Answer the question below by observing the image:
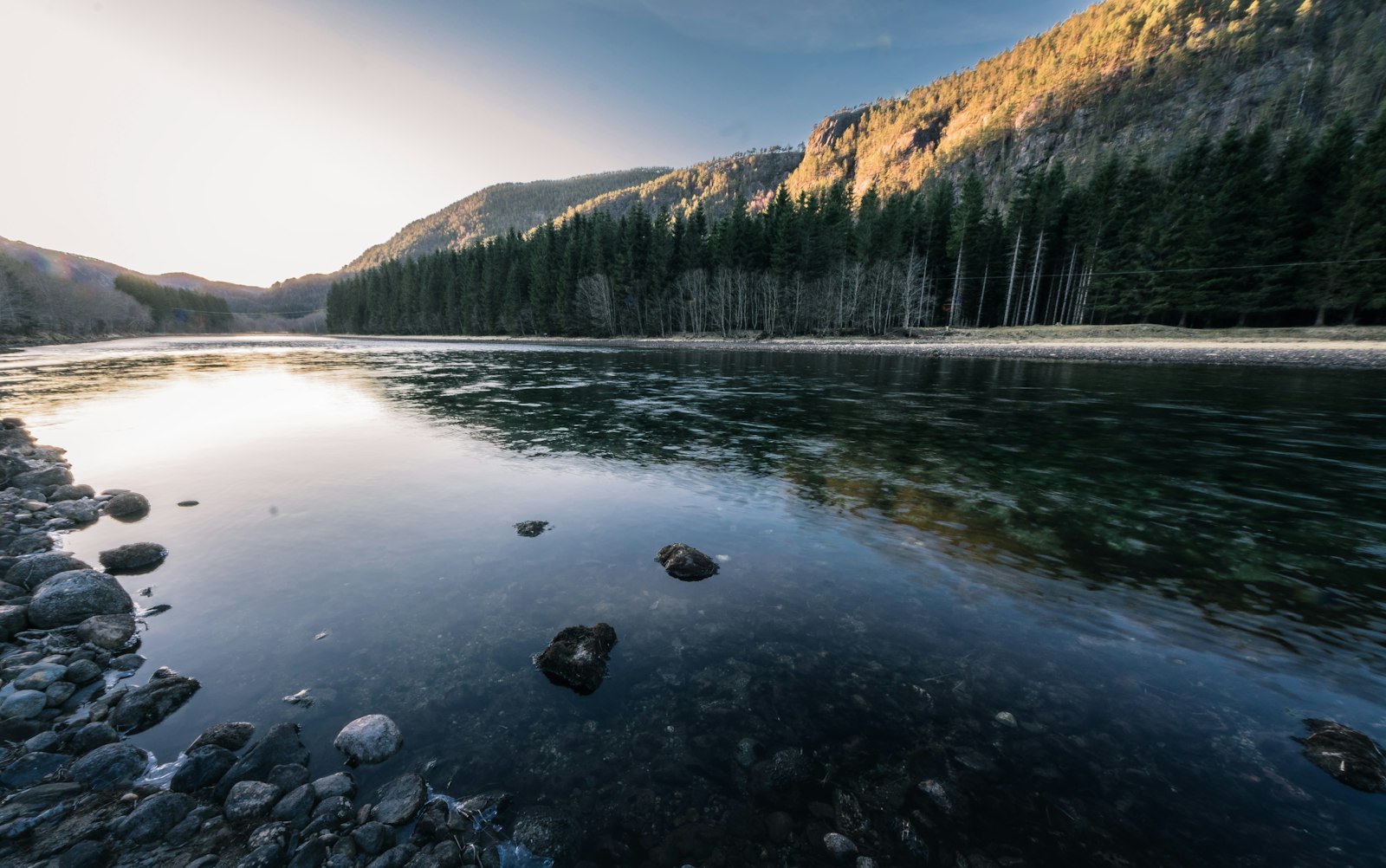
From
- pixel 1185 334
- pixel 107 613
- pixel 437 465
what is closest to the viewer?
pixel 107 613

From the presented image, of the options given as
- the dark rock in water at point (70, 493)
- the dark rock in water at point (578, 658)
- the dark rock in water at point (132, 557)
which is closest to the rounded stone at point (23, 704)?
the dark rock in water at point (132, 557)

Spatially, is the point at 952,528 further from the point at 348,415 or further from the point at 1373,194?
the point at 1373,194

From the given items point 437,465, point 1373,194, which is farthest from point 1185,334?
point 437,465

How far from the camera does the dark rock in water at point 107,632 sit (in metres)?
6.34

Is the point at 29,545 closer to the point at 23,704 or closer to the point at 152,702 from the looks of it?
the point at 23,704

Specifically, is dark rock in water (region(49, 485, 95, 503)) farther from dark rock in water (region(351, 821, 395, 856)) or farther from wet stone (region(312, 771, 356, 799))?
dark rock in water (region(351, 821, 395, 856))

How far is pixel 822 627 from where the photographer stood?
23.1 ft

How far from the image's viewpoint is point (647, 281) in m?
92.8

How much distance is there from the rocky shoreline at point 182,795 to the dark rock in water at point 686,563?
4555 mm

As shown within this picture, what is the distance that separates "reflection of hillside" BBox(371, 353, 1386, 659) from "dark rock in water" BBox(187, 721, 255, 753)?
35.4 ft

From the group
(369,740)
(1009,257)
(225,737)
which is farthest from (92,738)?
(1009,257)

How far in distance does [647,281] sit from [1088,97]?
15828 centimetres

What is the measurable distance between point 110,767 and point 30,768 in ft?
2.16

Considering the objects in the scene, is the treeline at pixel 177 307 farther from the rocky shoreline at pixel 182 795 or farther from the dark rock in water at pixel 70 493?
the rocky shoreline at pixel 182 795
